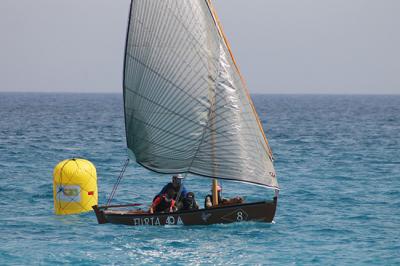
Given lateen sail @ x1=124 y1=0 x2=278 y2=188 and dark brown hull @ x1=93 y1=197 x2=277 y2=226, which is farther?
lateen sail @ x1=124 y1=0 x2=278 y2=188

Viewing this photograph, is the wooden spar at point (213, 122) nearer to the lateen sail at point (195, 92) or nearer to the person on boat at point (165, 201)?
the lateen sail at point (195, 92)

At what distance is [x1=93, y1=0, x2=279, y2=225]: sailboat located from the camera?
21922 millimetres

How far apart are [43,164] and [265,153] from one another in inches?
811

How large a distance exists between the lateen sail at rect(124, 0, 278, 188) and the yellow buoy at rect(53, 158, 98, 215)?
3.03m

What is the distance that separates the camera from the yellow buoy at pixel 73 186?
23703mm

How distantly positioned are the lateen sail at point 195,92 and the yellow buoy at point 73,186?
3030 mm

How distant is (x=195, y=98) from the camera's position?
22250mm

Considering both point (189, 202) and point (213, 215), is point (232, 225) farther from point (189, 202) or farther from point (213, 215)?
point (189, 202)

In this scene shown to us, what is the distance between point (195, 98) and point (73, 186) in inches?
202

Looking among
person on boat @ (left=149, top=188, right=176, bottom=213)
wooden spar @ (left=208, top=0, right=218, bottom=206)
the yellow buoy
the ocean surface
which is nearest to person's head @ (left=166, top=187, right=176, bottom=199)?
person on boat @ (left=149, top=188, right=176, bottom=213)

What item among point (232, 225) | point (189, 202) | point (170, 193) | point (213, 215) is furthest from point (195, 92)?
point (232, 225)

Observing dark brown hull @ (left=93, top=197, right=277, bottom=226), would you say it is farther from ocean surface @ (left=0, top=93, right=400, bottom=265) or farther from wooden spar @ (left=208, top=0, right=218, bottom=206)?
wooden spar @ (left=208, top=0, right=218, bottom=206)

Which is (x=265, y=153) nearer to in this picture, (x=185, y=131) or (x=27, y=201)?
(x=185, y=131)

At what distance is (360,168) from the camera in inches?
1561
